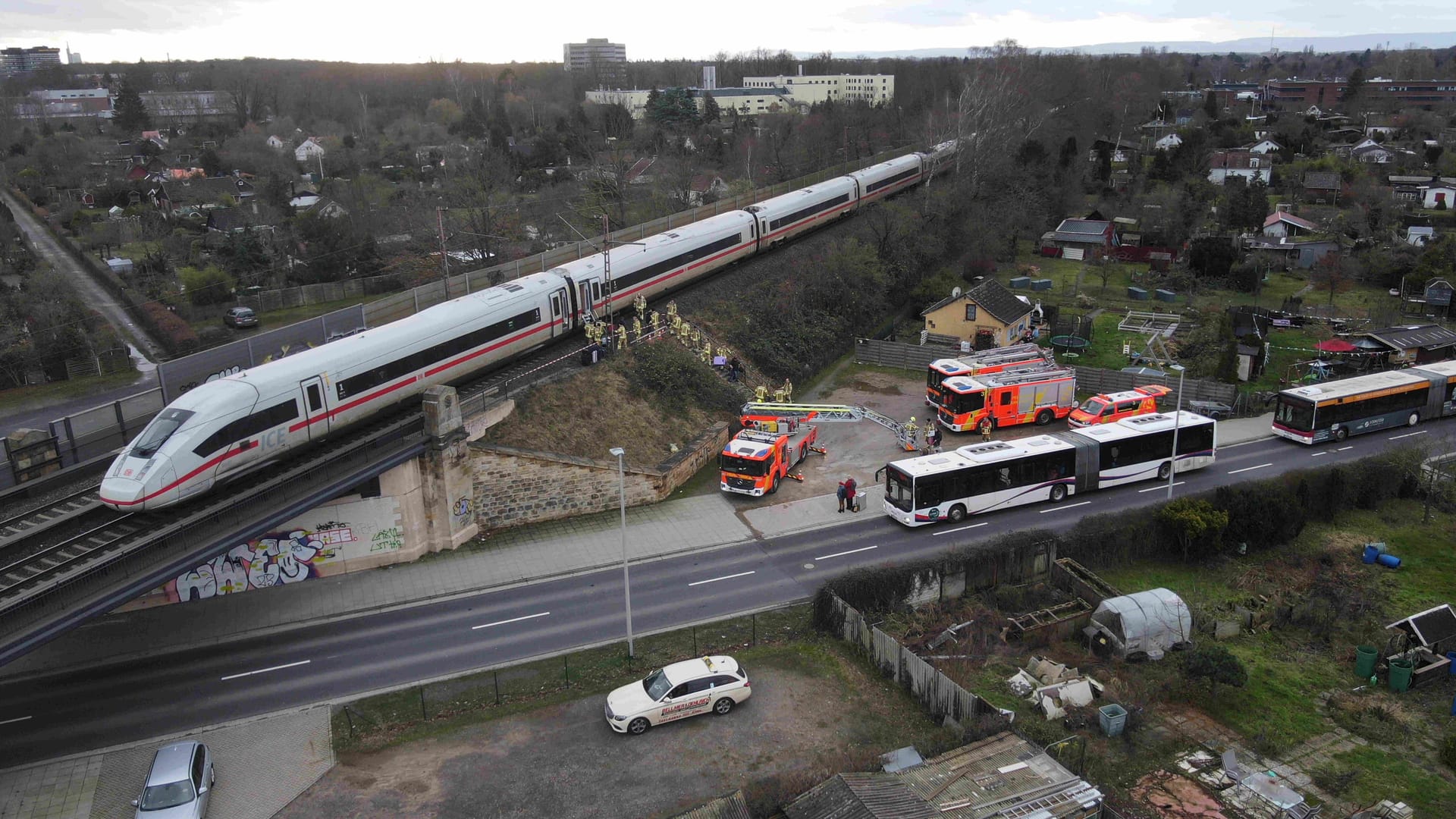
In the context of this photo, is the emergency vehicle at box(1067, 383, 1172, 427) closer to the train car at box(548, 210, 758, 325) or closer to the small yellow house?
the small yellow house

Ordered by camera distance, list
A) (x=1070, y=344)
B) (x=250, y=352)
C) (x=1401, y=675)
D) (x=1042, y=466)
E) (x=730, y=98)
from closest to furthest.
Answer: (x=1401, y=675) → (x=250, y=352) → (x=1042, y=466) → (x=1070, y=344) → (x=730, y=98)

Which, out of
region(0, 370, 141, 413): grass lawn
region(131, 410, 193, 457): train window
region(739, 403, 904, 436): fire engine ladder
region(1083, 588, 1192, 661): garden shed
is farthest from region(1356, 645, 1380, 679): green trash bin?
region(0, 370, 141, 413): grass lawn

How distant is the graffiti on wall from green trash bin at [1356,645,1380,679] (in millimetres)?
28194

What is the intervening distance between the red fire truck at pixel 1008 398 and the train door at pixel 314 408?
25.3 m

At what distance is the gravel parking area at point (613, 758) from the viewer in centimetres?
1878

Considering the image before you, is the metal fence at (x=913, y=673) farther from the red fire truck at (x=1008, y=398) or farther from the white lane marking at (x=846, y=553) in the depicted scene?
the red fire truck at (x=1008, y=398)

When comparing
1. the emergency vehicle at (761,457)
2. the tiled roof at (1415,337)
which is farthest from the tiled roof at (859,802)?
the tiled roof at (1415,337)

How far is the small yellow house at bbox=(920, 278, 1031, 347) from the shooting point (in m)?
50.4

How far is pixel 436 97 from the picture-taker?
186750 millimetres

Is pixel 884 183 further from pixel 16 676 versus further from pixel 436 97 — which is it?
pixel 436 97

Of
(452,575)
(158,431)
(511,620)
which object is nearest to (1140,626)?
(511,620)

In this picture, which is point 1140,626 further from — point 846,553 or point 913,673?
point 846,553

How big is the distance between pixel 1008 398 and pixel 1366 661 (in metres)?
18.5

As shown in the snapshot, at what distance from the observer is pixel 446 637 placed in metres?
25.5
